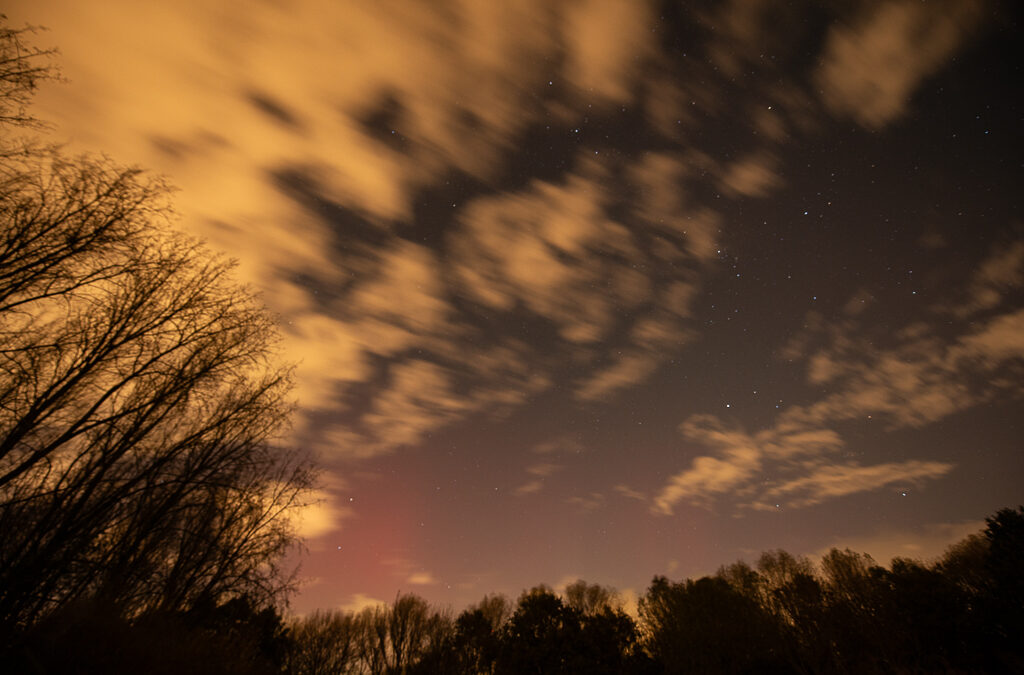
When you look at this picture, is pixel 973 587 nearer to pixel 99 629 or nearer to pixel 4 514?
pixel 99 629

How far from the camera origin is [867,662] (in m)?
17.7

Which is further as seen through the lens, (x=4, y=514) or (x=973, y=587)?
(x=973, y=587)

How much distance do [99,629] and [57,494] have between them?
3.04 meters

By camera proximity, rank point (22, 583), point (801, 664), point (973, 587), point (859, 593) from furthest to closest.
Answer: point (973, 587)
point (859, 593)
point (801, 664)
point (22, 583)

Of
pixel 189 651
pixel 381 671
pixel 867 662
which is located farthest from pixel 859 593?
pixel 189 651

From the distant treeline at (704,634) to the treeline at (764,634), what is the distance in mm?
74

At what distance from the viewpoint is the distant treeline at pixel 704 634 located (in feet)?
57.8

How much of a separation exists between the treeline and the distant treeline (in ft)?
0.24

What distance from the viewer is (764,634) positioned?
22547mm

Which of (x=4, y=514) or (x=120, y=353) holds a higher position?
(x=120, y=353)

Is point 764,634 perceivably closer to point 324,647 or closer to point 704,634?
point 704,634

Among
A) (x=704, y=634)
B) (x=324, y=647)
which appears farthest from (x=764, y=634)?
(x=324, y=647)

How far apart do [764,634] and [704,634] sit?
344 cm

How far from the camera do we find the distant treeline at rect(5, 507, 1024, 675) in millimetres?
17609
